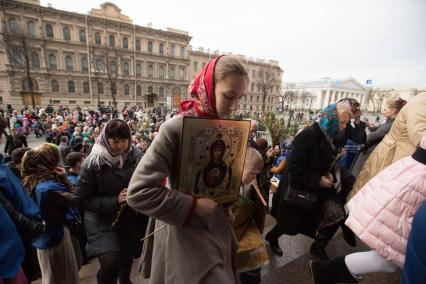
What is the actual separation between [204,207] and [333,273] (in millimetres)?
1819

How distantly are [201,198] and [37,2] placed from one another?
47.6m

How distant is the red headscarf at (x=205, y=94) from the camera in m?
1.13

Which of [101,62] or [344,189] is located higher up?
[101,62]

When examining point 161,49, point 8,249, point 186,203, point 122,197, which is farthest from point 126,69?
point 186,203

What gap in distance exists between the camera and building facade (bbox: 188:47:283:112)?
48553 mm

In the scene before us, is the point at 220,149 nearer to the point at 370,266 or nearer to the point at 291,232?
the point at 370,266

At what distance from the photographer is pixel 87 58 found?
37.6 metres

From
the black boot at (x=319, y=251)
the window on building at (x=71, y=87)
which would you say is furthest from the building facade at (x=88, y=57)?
the black boot at (x=319, y=251)

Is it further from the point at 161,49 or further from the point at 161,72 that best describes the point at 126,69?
the point at 161,49

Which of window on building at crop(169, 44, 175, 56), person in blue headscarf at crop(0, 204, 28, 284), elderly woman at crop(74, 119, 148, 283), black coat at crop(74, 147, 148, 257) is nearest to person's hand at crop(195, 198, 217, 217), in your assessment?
elderly woman at crop(74, 119, 148, 283)

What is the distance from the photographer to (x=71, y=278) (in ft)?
6.91

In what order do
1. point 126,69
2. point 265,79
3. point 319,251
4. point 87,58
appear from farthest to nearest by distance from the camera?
point 265,79 → point 126,69 → point 87,58 → point 319,251

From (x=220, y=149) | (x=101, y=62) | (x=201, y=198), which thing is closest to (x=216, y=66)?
(x=220, y=149)

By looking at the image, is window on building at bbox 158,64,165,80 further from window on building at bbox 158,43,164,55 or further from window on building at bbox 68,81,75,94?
window on building at bbox 68,81,75,94
